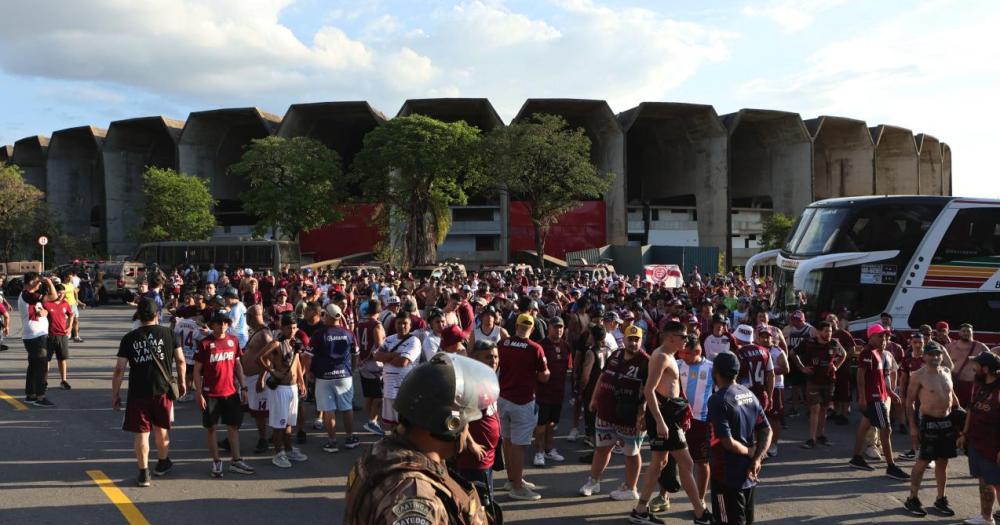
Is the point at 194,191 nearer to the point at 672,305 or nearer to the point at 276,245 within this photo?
the point at 276,245

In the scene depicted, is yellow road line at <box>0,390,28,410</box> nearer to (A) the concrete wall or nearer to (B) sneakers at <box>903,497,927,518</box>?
(B) sneakers at <box>903,497,927,518</box>

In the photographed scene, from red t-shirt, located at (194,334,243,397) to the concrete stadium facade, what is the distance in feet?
144

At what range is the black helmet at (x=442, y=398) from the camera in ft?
7.32

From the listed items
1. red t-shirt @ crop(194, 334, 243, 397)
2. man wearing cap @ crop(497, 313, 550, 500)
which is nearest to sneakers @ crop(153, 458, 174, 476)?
red t-shirt @ crop(194, 334, 243, 397)

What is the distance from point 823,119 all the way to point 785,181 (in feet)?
18.1

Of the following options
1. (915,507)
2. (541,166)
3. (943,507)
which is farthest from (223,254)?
(943,507)

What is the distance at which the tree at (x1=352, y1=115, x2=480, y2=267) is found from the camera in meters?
39.7

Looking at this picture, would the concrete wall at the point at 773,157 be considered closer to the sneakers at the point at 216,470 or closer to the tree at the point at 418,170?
the tree at the point at 418,170

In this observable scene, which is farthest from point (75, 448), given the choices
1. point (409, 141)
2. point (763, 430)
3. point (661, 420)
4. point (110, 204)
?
point (110, 204)

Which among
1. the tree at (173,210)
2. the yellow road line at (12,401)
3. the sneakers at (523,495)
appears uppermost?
the tree at (173,210)

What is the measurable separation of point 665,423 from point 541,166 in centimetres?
3577

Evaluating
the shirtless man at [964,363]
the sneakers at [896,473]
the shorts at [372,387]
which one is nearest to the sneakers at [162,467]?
the shorts at [372,387]

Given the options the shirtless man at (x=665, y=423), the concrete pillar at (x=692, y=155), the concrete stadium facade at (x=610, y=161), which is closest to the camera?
the shirtless man at (x=665, y=423)

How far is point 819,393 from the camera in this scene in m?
9.29
